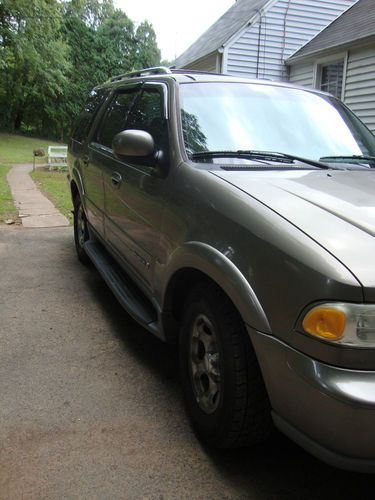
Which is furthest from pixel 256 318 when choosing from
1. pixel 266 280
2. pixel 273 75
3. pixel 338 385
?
pixel 273 75

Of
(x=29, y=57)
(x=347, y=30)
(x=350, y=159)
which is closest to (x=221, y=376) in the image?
(x=350, y=159)

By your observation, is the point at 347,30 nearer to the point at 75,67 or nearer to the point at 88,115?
the point at 88,115

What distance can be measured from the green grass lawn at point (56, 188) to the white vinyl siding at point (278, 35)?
5.70 meters

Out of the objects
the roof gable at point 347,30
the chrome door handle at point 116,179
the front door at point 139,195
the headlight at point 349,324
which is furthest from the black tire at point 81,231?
the roof gable at point 347,30

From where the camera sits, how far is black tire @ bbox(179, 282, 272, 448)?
2.11 meters

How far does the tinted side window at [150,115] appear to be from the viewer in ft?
10.2

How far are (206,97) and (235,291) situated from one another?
1.62 meters

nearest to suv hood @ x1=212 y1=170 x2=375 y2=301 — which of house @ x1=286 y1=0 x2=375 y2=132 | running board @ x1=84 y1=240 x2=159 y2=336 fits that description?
running board @ x1=84 y1=240 x2=159 y2=336

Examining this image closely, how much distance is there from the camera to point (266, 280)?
1898 mm

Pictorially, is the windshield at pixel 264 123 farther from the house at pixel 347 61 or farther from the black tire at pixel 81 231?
the house at pixel 347 61

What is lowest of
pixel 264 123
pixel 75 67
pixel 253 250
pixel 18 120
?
pixel 253 250

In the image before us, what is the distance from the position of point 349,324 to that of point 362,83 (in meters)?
10.5

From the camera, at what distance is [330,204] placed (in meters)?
2.12

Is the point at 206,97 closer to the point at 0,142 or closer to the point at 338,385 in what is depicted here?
the point at 338,385
